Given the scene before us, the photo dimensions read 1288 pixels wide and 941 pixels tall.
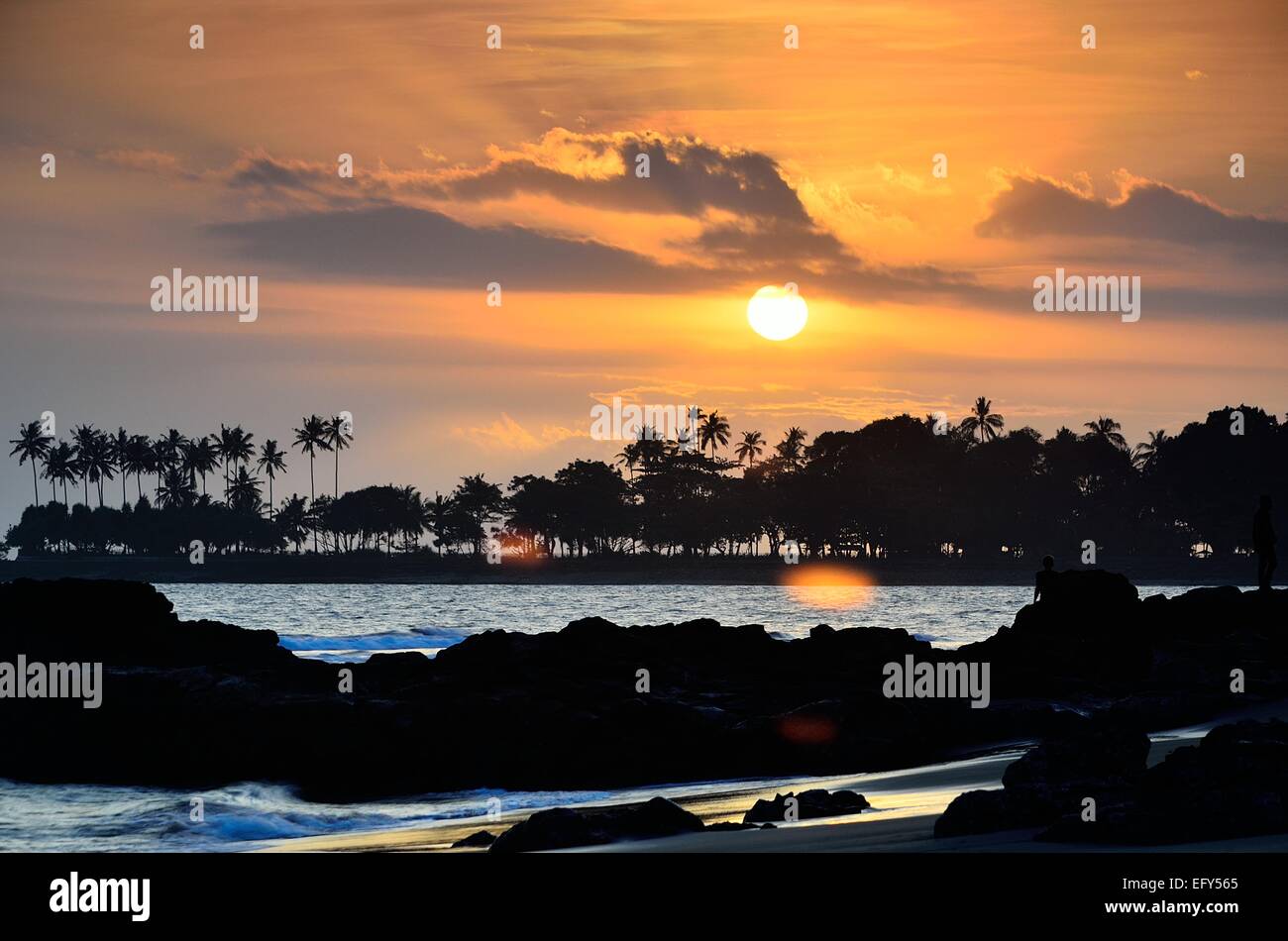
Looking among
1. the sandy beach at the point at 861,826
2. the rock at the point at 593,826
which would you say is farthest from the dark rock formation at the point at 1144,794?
the rock at the point at 593,826

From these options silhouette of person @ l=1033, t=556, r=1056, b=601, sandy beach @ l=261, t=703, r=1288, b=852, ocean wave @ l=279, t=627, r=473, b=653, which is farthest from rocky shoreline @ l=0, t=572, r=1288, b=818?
ocean wave @ l=279, t=627, r=473, b=653

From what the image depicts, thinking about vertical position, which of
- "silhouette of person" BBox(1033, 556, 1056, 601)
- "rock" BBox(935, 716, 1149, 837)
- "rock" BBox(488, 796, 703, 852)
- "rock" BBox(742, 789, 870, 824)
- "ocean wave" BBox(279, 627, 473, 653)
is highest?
"silhouette of person" BBox(1033, 556, 1056, 601)

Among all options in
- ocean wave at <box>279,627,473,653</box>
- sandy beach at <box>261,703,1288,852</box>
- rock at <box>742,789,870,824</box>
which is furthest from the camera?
ocean wave at <box>279,627,473,653</box>

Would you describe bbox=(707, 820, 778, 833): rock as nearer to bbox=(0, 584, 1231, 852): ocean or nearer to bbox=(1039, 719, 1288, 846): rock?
bbox=(1039, 719, 1288, 846): rock

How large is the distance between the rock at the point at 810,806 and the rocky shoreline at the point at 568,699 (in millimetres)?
5725

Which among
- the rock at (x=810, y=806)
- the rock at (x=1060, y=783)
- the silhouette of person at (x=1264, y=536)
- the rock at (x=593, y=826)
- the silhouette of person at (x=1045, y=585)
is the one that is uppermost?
the silhouette of person at (x=1264, y=536)

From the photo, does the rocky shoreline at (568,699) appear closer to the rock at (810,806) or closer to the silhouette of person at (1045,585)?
the silhouette of person at (1045,585)

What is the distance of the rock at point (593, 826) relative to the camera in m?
13.6

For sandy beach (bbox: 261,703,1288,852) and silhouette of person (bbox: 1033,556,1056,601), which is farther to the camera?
silhouette of person (bbox: 1033,556,1056,601)

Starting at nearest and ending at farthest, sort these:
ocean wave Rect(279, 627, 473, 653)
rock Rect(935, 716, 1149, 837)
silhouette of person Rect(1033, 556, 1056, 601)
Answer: rock Rect(935, 716, 1149, 837) → silhouette of person Rect(1033, 556, 1056, 601) → ocean wave Rect(279, 627, 473, 653)

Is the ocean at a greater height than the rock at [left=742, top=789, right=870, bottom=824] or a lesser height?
lesser

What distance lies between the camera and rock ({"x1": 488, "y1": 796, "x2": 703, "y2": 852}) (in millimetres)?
13609

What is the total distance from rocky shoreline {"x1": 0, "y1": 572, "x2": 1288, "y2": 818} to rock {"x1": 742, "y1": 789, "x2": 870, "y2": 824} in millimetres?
5725
